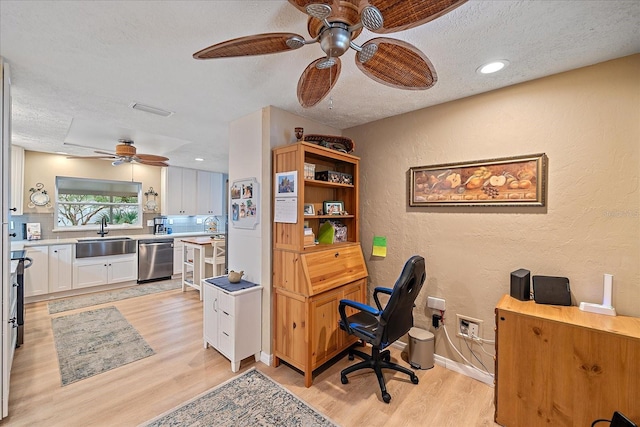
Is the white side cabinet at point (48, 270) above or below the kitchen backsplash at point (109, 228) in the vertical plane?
below

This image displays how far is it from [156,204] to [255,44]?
5.50 m

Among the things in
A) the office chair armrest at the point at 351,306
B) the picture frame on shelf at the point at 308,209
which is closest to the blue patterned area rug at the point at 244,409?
the office chair armrest at the point at 351,306

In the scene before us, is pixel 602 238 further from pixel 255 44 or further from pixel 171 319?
pixel 171 319

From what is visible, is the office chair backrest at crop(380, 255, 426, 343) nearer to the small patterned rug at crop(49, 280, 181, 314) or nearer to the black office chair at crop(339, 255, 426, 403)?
the black office chair at crop(339, 255, 426, 403)

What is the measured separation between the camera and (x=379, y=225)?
2.86 metres

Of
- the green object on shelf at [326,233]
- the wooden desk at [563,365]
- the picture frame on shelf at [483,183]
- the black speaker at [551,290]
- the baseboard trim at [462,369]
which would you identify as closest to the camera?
the wooden desk at [563,365]

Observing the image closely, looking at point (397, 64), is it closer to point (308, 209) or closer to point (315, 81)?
point (315, 81)

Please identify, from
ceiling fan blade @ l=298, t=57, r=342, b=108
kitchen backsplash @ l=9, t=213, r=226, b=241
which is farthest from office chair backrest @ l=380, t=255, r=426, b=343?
kitchen backsplash @ l=9, t=213, r=226, b=241

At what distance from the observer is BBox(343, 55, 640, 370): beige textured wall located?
1.71 metres

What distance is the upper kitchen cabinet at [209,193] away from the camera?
20.4 ft

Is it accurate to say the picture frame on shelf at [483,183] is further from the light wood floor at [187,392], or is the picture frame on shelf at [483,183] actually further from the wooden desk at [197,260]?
the wooden desk at [197,260]

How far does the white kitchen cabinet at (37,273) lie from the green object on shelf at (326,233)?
4383 millimetres

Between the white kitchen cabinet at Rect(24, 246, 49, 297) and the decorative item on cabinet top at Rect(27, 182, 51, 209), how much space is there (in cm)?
82

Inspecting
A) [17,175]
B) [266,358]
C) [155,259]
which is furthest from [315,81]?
[17,175]
